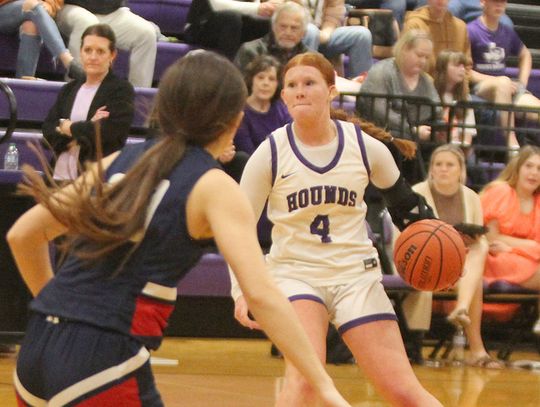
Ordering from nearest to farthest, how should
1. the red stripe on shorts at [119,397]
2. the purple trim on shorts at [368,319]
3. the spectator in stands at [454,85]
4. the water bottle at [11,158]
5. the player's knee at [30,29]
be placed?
the red stripe on shorts at [119,397] < the purple trim on shorts at [368,319] < the water bottle at [11,158] < the player's knee at [30,29] < the spectator in stands at [454,85]

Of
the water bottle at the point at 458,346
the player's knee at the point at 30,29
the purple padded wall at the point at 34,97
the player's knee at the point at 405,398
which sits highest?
the player's knee at the point at 30,29

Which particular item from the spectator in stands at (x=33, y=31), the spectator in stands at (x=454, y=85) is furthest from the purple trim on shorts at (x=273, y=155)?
the spectator in stands at (x=454, y=85)

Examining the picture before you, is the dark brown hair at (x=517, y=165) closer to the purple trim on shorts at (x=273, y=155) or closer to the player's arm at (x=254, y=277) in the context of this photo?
the purple trim on shorts at (x=273, y=155)

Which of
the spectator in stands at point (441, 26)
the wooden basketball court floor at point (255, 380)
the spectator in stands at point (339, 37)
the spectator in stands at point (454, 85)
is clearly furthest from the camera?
the spectator in stands at point (441, 26)

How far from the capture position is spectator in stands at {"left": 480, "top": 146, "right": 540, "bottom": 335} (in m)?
8.74

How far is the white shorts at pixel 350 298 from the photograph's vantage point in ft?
14.7

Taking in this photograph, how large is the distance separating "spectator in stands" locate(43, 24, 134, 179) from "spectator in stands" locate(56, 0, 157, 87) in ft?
5.04

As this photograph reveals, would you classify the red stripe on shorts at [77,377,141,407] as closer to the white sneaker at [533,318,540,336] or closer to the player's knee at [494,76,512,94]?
the white sneaker at [533,318,540,336]

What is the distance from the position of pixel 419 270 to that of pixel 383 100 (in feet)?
13.8

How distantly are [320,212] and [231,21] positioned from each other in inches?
202

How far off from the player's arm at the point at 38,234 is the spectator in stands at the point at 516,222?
609cm

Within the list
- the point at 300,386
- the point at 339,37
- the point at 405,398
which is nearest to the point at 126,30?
the point at 339,37

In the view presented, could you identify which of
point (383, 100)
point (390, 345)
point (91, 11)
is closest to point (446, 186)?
point (383, 100)

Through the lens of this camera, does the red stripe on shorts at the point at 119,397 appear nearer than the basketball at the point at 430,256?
Yes
